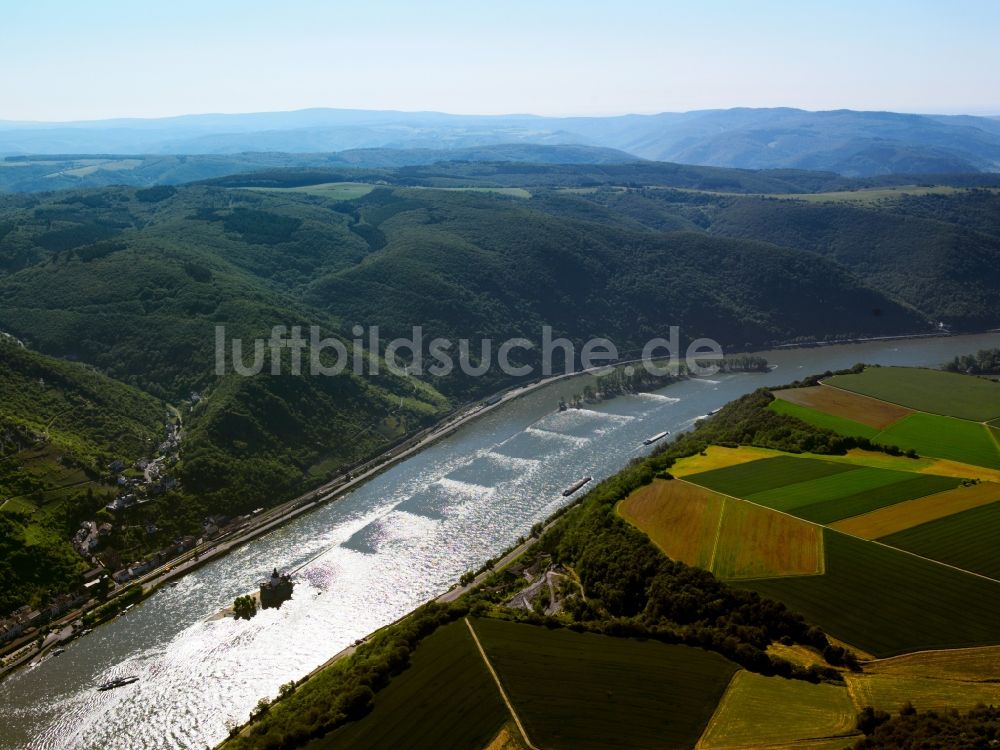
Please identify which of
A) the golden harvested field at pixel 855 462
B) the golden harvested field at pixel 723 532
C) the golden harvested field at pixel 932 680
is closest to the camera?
the golden harvested field at pixel 932 680

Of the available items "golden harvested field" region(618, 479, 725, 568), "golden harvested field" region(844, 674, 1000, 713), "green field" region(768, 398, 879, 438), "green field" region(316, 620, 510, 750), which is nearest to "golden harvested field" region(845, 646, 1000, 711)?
"golden harvested field" region(844, 674, 1000, 713)

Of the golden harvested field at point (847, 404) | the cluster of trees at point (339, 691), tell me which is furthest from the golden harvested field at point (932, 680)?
the golden harvested field at point (847, 404)

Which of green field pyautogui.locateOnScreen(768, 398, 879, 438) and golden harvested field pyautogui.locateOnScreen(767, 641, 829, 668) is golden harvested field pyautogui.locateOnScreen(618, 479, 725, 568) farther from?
green field pyautogui.locateOnScreen(768, 398, 879, 438)

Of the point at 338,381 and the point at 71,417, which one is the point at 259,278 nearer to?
the point at 338,381

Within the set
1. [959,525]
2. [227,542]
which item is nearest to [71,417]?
[227,542]

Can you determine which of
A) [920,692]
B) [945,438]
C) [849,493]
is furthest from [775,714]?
[945,438]

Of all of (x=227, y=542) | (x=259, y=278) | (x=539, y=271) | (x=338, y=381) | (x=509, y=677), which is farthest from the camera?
(x=539, y=271)

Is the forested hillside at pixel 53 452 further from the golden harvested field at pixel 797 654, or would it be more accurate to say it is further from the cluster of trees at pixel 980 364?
the cluster of trees at pixel 980 364
